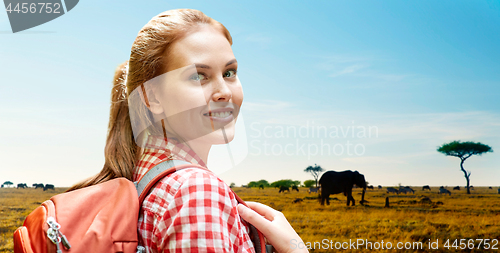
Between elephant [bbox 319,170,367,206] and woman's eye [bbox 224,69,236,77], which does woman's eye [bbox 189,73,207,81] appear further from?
elephant [bbox 319,170,367,206]

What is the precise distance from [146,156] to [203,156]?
19 cm

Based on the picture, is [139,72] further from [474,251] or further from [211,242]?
[474,251]

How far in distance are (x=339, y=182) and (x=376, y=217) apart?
1265mm

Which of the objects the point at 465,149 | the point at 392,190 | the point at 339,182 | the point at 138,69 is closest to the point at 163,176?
the point at 138,69

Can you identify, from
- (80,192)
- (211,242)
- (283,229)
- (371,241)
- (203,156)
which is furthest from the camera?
(371,241)

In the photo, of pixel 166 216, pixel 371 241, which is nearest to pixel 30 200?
pixel 371 241

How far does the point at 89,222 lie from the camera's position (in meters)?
0.80

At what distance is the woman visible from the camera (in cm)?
95

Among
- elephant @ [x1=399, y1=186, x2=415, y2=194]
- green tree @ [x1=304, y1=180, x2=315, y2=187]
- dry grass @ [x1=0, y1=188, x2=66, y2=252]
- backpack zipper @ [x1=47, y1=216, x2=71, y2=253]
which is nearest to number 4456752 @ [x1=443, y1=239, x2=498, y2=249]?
elephant @ [x1=399, y1=186, x2=415, y2=194]

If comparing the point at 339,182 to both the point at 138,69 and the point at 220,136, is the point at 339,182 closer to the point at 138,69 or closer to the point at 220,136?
the point at 220,136

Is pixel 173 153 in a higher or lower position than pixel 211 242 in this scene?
higher

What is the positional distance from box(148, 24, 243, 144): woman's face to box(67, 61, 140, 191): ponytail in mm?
140

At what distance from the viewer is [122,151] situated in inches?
40.7

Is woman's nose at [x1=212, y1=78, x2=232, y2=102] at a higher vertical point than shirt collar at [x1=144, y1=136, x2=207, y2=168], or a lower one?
higher
